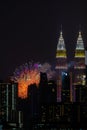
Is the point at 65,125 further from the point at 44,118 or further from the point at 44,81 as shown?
the point at 44,81

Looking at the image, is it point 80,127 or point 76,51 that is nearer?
point 80,127

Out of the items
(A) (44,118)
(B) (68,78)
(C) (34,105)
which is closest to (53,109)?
(A) (44,118)

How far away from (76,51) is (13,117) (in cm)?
544

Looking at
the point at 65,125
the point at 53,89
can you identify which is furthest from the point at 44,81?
the point at 65,125

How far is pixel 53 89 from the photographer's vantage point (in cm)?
2023

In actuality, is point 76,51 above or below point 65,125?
above

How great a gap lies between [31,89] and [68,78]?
4.97ft

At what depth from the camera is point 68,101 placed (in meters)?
19.5

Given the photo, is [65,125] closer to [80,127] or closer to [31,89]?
[80,127]

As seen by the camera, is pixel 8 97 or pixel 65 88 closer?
pixel 8 97

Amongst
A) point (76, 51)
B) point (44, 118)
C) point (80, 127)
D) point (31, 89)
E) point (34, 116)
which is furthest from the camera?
point (76, 51)

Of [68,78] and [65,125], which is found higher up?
[68,78]

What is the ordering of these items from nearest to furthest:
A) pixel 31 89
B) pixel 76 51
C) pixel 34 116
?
pixel 34 116 → pixel 31 89 → pixel 76 51

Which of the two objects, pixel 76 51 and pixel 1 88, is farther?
pixel 76 51
